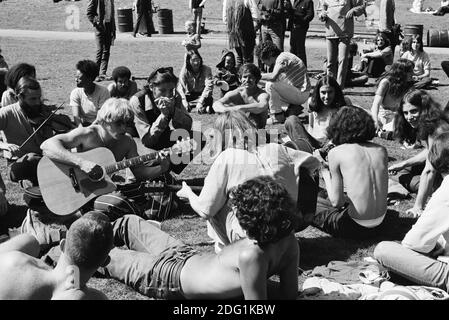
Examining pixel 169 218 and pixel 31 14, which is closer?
pixel 169 218

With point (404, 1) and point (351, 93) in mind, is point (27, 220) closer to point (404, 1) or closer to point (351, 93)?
point (351, 93)

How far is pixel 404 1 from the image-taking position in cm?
2527

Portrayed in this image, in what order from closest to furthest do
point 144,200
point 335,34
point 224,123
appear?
1. point 224,123
2. point 144,200
3. point 335,34

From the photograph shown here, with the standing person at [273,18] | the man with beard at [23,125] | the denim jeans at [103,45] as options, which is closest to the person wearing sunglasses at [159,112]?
the man with beard at [23,125]

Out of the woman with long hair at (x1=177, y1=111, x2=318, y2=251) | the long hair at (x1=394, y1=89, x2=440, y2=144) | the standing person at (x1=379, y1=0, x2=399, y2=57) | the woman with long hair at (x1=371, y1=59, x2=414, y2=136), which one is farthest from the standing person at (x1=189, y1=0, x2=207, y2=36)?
the woman with long hair at (x1=177, y1=111, x2=318, y2=251)

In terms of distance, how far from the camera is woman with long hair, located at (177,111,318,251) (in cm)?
445

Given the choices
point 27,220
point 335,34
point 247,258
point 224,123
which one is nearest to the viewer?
point 247,258

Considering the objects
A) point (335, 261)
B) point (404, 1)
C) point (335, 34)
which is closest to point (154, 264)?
point (335, 261)

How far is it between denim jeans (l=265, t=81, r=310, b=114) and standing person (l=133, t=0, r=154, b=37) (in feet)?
33.4

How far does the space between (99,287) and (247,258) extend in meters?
1.54

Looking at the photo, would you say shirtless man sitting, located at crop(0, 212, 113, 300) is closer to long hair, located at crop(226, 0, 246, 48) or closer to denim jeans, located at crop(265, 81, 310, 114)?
denim jeans, located at crop(265, 81, 310, 114)

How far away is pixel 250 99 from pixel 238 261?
4.51 m

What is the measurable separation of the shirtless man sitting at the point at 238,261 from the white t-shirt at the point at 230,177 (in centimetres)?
30

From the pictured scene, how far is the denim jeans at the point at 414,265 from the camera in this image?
4238 millimetres
